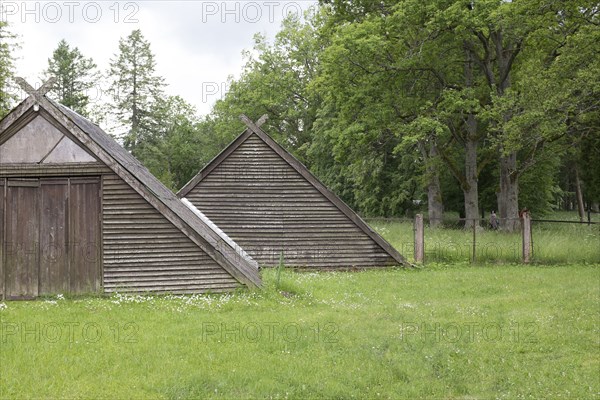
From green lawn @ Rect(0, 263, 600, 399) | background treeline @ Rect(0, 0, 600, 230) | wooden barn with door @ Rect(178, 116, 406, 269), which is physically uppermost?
background treeline @ Rect(0, 0, 600, 230)

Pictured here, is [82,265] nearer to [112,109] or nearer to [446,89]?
[446,89]

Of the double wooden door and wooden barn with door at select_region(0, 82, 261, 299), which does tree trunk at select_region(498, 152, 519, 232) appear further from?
the double wooden door

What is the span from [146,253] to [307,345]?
237 inches

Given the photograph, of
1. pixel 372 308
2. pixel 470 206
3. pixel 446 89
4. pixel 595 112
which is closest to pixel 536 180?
pixel 470 206

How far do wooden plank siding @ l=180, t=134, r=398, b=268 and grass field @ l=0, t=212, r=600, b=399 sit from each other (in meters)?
4.18

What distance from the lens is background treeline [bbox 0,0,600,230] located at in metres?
22.9

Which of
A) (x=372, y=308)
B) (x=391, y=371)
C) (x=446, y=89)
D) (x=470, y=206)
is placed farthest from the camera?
(x=470, y=206)

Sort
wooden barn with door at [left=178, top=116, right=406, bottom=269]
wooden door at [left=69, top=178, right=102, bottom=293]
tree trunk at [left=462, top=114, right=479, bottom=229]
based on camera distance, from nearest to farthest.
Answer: wooden door at [left=69, top=178, right=102, bottom=293]
wooden barn with door at [left=178, top=116, right=406, bottom=269]
tree trunk at [left=462, top=114, right=479, bottom=229]

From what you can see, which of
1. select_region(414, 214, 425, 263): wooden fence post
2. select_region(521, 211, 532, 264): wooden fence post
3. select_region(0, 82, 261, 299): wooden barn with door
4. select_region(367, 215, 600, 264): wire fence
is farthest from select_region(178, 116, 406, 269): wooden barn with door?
select_region(0, 82, 261, 299): wooden barn with door

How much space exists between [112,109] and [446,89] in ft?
121

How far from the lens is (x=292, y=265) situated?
19.4m

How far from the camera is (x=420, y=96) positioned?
31984 millimetres

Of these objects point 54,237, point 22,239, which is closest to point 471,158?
point 54,237

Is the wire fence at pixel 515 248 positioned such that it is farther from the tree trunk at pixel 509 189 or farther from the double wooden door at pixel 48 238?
the double wooden door at pixel 48 238
